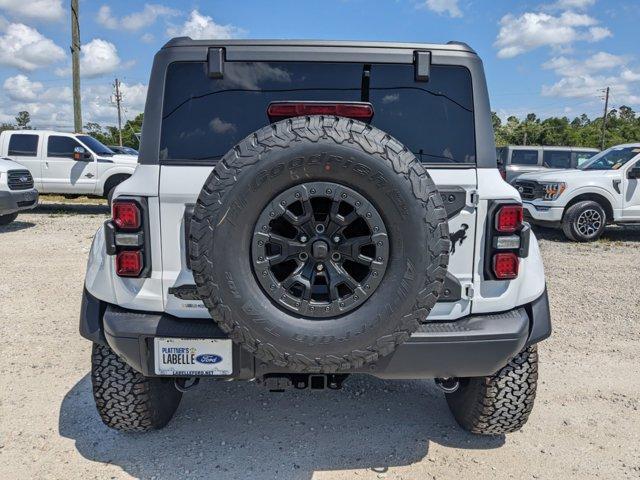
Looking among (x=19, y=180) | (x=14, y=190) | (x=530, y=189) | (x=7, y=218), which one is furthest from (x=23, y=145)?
(x=530, y=189)

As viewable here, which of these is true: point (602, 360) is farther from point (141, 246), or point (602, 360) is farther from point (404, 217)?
point (141, 246)

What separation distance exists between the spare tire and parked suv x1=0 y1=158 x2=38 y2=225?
345 inches

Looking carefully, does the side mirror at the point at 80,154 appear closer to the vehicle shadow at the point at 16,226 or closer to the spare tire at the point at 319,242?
the vehicle shadow at the point at 16,226

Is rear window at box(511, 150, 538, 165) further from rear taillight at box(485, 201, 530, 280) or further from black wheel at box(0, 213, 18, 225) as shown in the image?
rear taillight at box(485, 201, 530, 280)

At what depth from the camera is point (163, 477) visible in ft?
8.05

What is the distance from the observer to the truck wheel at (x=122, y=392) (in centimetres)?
259

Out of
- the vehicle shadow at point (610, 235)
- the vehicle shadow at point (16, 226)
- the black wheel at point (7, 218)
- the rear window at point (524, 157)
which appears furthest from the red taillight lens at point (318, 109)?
the rear window at point (524, 157)

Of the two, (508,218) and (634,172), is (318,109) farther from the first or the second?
(634,172)

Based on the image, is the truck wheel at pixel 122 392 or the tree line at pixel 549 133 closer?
the truck wheel at pixel 122 392

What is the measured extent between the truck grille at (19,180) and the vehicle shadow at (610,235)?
32.0 ft

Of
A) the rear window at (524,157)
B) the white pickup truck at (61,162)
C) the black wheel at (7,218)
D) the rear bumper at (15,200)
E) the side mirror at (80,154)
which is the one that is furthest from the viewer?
the rear window at (524,157)

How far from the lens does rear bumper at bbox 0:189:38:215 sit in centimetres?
905

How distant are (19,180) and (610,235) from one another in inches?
449

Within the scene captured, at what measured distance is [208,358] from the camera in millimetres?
2211
